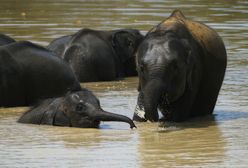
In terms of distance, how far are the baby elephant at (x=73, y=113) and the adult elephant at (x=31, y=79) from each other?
146 cm

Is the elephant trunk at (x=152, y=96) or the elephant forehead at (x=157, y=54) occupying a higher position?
the elephant forehead at (x=157, y=54)

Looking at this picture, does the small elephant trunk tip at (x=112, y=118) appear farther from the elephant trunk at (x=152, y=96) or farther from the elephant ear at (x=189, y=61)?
the elephant ear at (x=189, y=61)

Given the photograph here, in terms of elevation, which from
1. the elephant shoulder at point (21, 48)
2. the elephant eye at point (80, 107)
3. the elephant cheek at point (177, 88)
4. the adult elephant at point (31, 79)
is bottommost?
the adult elephant at point (31, 79)

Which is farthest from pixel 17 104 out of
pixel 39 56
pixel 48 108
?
pixel 48 108

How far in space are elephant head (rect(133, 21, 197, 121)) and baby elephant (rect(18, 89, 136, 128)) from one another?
1.59ft

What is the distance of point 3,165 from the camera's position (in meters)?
9.51

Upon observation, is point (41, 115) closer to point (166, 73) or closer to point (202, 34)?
point (166, 73)

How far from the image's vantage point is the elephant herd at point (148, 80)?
38.8 feet

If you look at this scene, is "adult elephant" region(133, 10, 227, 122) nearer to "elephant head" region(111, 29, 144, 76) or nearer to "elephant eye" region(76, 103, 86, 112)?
"elephant eye" region(76, 103, 86, 112)

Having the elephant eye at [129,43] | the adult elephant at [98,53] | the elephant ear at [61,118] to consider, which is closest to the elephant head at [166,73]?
the elephant ear at [61,118]

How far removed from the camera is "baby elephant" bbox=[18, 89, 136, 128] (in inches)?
463

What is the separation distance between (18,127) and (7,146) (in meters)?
1.41

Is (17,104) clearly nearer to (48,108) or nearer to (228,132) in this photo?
(48,108)

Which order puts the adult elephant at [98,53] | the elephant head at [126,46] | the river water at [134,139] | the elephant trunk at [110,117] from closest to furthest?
the river water at [134,139]
the elephant trunk at [110,117]
the adult elephant at [98,53]
the elephant head at [126,46]
